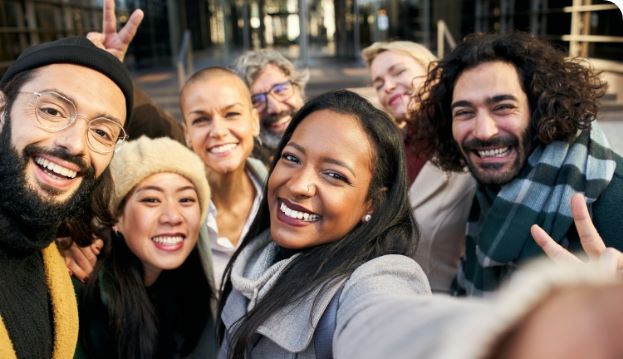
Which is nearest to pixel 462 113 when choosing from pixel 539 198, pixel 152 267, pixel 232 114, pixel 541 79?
pixel 541 79

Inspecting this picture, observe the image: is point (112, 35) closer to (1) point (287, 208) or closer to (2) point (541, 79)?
(1) point (287, 208)

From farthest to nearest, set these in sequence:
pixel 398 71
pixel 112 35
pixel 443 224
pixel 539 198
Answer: pixel 398 71 < pixel 443 224 < pixel 112 35 < pixel 539 198

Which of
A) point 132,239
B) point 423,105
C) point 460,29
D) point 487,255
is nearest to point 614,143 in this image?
point 423,105

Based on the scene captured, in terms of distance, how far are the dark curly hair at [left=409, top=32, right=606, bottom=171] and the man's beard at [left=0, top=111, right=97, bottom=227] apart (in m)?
1.74

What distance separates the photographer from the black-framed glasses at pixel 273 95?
371cm

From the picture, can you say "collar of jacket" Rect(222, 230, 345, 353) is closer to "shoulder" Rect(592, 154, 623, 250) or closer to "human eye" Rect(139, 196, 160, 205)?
"human eye" Rect(139, 196, 160, 205)

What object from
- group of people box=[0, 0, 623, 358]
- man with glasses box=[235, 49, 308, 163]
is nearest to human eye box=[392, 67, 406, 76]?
group of people box=[0, 0, 623, 358]

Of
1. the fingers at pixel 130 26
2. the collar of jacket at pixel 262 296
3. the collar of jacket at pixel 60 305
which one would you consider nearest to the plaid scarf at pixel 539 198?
the collar of jacket at pixel 262 296

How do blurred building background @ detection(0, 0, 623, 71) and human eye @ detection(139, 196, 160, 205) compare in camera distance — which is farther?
blurred building background @ detection(0, 0, 623, 71)

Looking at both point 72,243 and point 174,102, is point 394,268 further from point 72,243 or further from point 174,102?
point 174,102

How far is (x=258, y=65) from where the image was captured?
372 cm

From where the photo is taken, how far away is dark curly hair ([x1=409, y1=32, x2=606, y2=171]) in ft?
6.82

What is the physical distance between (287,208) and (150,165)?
928 millimetres

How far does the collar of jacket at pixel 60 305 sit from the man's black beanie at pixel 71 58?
24.8 inches
